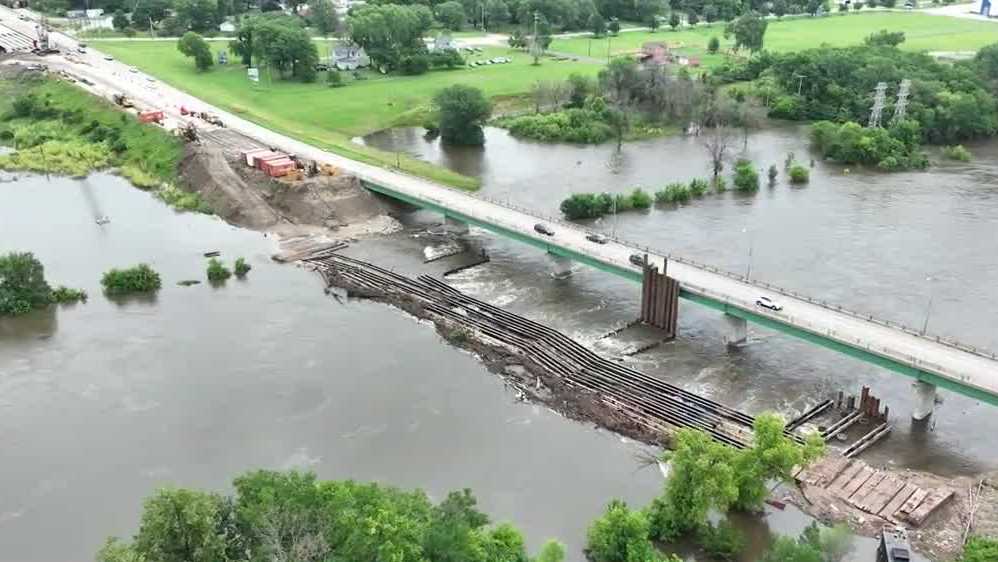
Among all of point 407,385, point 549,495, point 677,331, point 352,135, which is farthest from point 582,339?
point 352,135

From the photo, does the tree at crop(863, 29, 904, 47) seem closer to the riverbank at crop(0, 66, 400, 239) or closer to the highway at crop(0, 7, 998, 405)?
the highway at crop(0, 7, 998, 405)

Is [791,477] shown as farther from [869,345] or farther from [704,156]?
[704,156]

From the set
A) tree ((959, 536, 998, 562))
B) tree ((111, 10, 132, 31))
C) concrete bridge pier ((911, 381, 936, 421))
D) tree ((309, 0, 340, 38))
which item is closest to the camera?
tree ((959, 536, 998, 562))

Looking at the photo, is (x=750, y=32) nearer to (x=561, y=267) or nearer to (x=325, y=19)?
(x=325, y=19)

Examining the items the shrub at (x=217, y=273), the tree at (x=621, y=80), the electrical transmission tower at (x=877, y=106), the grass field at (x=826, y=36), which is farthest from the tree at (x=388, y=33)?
the shrub at (x=217, y=273)

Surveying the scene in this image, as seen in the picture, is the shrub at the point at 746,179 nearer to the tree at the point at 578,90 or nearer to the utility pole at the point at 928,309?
the utility pole at the point at 928,309

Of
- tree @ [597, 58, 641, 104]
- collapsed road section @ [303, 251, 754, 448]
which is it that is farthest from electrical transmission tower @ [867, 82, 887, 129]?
collapsed road section @ [303, 251, 754, 448]
